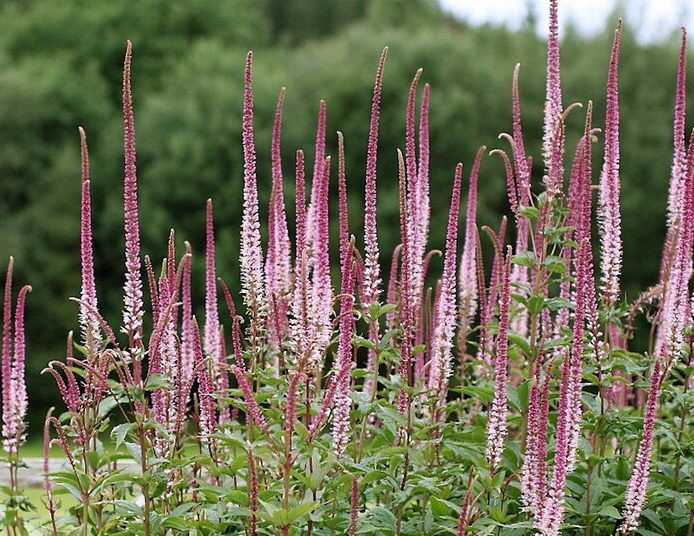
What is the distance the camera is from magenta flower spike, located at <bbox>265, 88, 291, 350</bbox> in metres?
5.65

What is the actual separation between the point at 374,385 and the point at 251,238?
0.96 meters

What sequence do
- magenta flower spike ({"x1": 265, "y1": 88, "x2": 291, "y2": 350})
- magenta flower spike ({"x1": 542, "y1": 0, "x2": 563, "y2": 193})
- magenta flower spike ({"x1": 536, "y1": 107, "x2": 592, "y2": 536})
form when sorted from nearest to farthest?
magenta flower spike ({"x1": 536, "y1": 107, "x2": 592, "y2": 536})
magenta flower spike ({"x1": 542, "y1": 0, "x2": 563, "y2": 193})
magenta flower spike ({"x1": 265, "y1": 88, "x2": 291, "y2": 350})

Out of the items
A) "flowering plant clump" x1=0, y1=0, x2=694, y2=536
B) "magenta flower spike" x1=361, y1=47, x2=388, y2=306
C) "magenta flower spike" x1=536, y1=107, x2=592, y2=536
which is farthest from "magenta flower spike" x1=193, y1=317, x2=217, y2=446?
"magenta flower spike" x1=536, y1=107, x2=592, y2=536

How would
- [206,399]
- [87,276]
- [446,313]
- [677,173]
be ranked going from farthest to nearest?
[677,173]
[446,313]
[206,399]
[87,276]

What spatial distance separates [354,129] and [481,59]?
6107mm

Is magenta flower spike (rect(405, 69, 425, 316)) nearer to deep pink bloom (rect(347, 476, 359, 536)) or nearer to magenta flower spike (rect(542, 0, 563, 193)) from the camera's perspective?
magenta flower spike (rect(542, 0, 563, 193))

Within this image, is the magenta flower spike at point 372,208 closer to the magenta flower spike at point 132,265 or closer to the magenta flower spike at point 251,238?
the magenta flower spike at point 251,238

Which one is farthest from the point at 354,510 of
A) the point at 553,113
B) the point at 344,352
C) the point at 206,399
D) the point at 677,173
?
the point at 677,173

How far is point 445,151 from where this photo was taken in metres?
31.7

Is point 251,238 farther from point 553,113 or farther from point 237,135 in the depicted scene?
point 237,135

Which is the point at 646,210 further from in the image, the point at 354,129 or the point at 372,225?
the point at 372,225

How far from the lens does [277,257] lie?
579 cm

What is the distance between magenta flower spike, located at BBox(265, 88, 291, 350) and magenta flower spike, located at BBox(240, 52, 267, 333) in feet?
0.46

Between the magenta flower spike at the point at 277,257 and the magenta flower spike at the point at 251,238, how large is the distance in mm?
141
